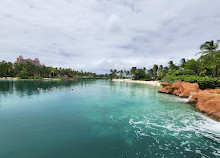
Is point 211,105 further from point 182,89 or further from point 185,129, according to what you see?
point 182,89

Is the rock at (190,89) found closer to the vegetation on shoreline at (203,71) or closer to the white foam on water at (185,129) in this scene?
the vegetation on shoreline at (203,71)

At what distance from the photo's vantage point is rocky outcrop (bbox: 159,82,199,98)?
27.8 m

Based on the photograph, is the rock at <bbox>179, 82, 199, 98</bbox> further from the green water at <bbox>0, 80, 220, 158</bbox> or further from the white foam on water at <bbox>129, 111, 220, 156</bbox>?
the green water at <bbox>0, 80, 220, 158</bbox>

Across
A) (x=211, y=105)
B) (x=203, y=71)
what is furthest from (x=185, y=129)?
(x=203, y=71)

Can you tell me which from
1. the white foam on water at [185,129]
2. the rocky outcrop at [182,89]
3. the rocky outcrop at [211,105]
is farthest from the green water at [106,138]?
the rocky outcrop at [182,89]

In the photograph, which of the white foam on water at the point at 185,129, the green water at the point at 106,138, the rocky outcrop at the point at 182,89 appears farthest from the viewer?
the rocky outcrop at the point at 182,89

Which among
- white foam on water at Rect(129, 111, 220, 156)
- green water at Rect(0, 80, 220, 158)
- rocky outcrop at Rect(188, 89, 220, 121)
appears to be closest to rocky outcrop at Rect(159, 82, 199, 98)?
rocky outcrop at Rect(188, 89, 220, 121)

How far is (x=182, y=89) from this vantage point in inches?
1294

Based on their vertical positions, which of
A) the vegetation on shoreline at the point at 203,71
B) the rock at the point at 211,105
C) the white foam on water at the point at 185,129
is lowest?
the white foam on water at the point at 185,129

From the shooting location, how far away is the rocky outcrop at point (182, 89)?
27.8m

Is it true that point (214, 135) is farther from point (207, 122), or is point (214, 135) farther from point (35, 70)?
point (35, 70)

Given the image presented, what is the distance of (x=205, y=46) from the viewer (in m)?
48.4

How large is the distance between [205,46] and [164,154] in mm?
60276

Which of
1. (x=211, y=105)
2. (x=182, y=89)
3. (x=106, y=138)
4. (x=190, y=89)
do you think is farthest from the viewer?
(x=182, y=89)
